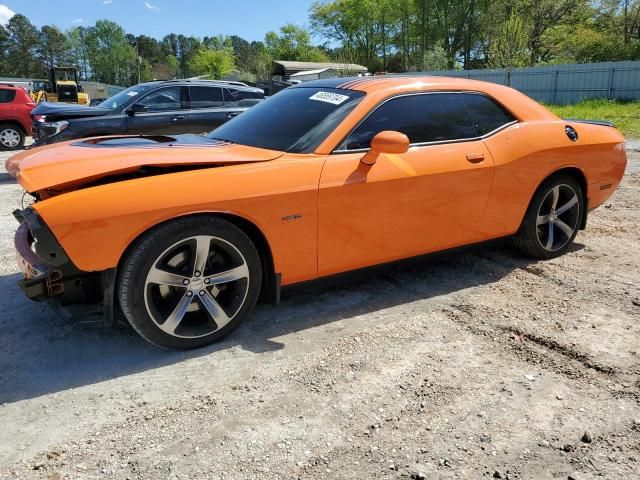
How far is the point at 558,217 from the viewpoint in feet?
14.8

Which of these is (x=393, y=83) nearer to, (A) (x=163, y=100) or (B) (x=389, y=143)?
(B) (x=389, y=143)

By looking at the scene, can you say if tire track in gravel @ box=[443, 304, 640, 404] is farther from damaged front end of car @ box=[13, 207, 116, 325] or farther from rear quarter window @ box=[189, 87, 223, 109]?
rear quarter window @ box=[189, 87, 223, 109]

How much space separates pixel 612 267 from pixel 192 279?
3468 mm

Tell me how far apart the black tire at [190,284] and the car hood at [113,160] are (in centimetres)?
35

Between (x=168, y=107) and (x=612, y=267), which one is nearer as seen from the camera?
(x=612, y=267)

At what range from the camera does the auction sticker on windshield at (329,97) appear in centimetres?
357

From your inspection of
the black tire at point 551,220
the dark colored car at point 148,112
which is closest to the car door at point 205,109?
the dark colored car at point 148,112

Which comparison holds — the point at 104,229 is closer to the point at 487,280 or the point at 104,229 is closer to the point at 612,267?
the point at 487,280

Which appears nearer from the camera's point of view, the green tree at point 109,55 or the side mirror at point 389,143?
the side mirror at point 389,143

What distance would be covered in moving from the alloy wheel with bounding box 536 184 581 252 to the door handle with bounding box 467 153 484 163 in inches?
34.0

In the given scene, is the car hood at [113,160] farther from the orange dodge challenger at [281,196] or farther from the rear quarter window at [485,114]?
the rear quarter window at [485,114]

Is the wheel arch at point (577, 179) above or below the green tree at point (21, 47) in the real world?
below

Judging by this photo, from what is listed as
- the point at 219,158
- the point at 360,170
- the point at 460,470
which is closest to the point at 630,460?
the point at 460,470

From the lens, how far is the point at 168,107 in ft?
29.8
